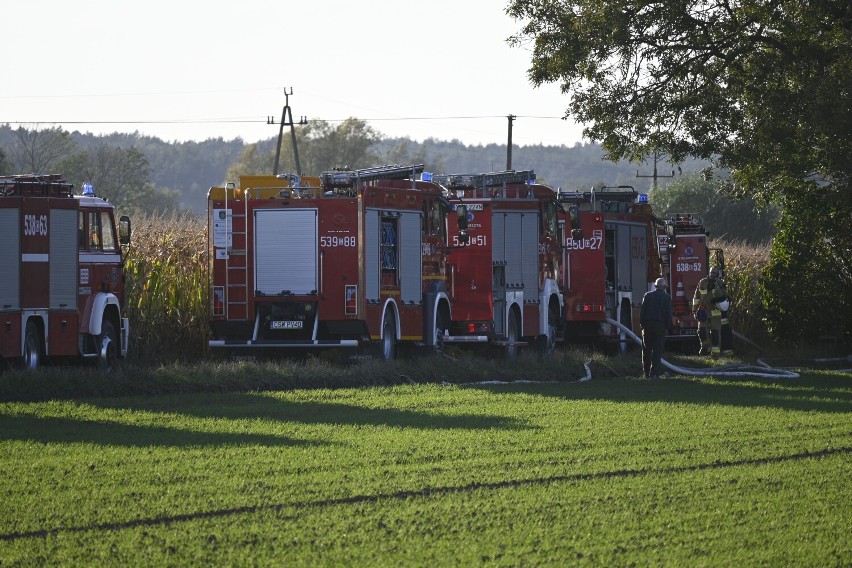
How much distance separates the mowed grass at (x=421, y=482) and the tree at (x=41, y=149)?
7785cm

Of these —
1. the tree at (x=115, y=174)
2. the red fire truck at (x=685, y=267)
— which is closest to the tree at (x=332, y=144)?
the tree at (x=115, y=174)

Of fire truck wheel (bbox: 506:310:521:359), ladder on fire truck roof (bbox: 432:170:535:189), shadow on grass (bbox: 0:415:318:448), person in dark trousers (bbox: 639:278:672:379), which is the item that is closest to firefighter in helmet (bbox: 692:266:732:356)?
fire truck wheel (bbox: 506:310:521:359)

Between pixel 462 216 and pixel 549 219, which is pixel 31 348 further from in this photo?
pixel 549 219

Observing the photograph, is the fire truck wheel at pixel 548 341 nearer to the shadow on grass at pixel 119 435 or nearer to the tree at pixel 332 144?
the shadow on grass at pixel 119 435

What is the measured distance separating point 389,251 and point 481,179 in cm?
467

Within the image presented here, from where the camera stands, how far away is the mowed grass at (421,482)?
9289 mm

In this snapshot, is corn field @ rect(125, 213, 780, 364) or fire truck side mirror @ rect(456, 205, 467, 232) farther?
fire truck side mirror @ rect(456, 205, 467, 232)

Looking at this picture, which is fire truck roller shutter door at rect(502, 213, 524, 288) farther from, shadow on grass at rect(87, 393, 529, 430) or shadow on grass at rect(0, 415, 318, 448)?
shadow on grass at rect(0, 415, 318, 448)

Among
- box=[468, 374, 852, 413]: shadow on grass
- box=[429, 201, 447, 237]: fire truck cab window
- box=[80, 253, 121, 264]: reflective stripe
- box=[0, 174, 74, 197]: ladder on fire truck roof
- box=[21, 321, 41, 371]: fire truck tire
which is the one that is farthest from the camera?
box=[429, 201, 447, 237]: fire truck cab window

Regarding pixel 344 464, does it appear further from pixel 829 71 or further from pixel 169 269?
pixel 829 71

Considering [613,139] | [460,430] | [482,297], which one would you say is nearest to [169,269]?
[482,297]

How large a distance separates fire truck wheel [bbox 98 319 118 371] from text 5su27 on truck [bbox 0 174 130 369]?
2cm

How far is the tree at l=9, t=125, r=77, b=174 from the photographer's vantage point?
95812mm

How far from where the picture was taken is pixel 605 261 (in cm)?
3406
